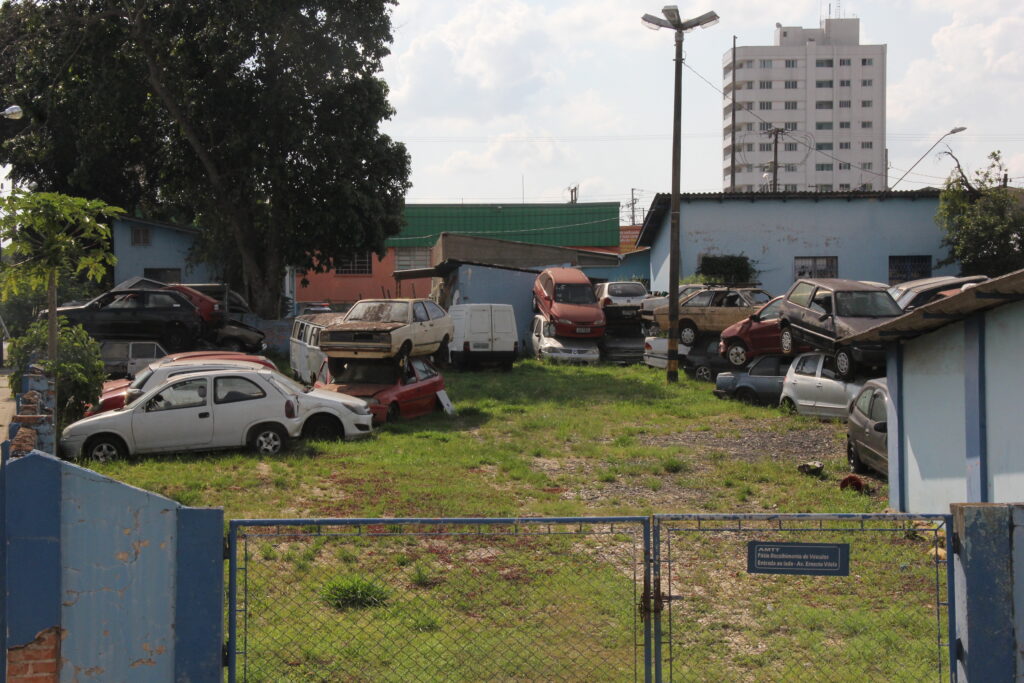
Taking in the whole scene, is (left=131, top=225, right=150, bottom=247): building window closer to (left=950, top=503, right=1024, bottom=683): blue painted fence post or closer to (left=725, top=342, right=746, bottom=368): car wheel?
(left=725, top=342, right=746, bottom=368): car wheel

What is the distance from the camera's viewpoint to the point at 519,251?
1626 inches

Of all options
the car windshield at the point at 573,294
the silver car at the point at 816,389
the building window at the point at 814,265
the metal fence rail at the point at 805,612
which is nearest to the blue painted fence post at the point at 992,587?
the metal fence rail at the point at 805,612

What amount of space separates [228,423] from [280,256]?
1865 centimetres

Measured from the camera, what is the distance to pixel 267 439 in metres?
15.8

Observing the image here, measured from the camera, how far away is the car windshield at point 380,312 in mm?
21609

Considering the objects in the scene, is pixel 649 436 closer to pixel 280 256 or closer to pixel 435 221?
pixel 280 256

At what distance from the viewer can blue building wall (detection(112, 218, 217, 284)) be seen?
133ft

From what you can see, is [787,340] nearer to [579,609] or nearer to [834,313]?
[834,313]

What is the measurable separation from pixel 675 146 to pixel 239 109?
1401 cm

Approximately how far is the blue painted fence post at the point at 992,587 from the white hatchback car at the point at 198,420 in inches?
471

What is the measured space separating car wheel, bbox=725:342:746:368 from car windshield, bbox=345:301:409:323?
25.8 feet

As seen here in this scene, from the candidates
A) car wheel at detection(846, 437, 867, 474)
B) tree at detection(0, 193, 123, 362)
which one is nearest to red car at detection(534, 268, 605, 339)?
car wheel at detection(846, 437, 867, 474)

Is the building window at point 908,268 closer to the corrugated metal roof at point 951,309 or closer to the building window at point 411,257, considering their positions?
the corrugated metal roof at point 951,309

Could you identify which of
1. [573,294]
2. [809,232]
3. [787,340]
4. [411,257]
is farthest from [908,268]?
[411,257]
